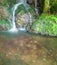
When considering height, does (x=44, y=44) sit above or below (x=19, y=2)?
below

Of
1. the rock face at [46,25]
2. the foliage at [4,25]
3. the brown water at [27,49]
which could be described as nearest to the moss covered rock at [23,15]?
the foliage at [4,25]

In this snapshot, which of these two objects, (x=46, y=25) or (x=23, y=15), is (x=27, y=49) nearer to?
(x=46, y=25)

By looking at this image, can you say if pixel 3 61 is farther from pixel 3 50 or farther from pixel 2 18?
pixel 2 18

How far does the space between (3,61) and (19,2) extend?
7.77 m

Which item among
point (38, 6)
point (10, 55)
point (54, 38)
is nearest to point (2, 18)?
point (38, 6)

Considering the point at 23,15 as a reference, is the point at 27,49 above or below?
below

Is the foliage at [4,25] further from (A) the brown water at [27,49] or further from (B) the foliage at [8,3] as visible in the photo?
(B) the foliage at [8,3]

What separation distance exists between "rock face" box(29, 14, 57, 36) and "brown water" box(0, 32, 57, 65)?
21.5 inches

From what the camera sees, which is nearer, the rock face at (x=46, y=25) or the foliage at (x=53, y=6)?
the rock face at (x=46, y=25)

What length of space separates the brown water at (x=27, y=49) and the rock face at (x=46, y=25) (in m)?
0.54

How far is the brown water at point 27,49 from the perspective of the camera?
907cm

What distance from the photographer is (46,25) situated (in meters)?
13.2

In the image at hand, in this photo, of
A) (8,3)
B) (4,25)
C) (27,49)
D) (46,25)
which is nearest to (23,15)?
(4,25)

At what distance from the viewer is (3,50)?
10.2 m
